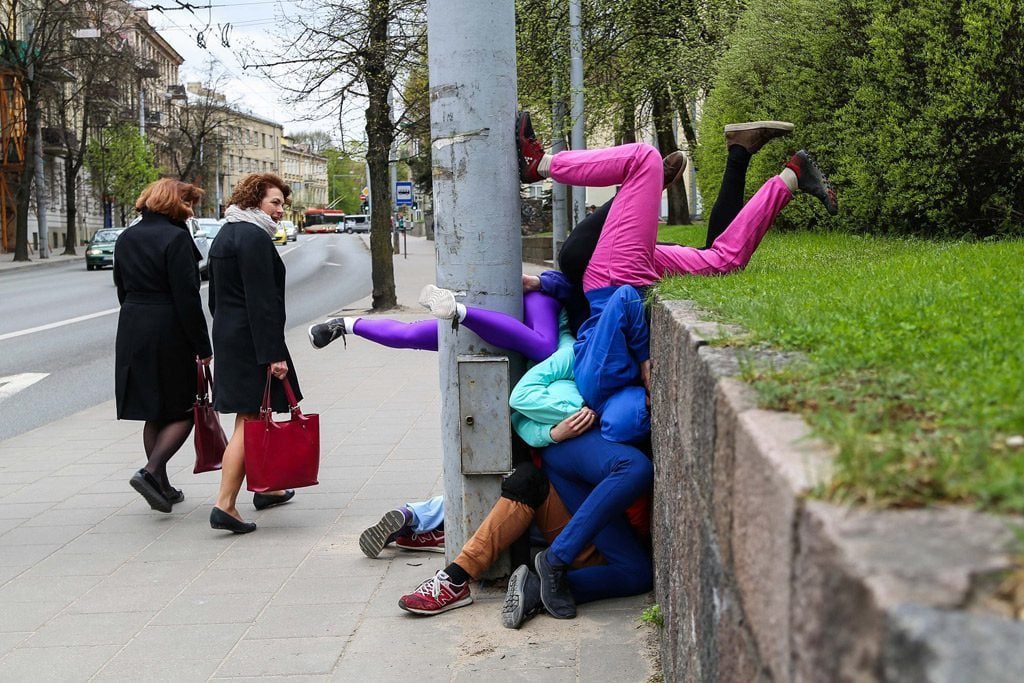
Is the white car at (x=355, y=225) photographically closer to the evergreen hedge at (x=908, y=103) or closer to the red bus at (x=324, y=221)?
the red bus at (x=324, y=221)

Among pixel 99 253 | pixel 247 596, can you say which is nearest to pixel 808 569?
pixel 247 596

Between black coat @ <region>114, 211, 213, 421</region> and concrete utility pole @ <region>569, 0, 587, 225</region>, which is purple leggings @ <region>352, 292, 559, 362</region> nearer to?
black coat @ <region>114, 211, 213, 421</region>

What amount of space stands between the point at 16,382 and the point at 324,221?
117 m

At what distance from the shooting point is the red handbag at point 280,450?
6.25 meters

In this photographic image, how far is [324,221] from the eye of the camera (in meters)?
128

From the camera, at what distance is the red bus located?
127m

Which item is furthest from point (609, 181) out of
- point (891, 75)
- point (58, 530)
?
point (891, 75)

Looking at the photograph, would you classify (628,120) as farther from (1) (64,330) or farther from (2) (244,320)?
(2) (244,320)

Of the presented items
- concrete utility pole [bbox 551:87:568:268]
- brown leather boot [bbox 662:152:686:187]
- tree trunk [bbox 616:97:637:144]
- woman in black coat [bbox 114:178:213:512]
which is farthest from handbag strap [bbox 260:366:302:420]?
tree trunk [bbox 616:97:637:144]

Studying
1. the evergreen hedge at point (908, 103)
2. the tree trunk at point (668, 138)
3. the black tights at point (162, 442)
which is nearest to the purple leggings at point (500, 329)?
the black tights at point (162, 442)

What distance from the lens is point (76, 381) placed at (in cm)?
1327

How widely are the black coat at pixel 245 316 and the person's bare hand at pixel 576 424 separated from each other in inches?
80.6

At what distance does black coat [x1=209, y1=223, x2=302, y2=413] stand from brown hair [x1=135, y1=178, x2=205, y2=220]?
0.57 meters

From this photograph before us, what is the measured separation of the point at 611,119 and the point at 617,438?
2070 centimetres
